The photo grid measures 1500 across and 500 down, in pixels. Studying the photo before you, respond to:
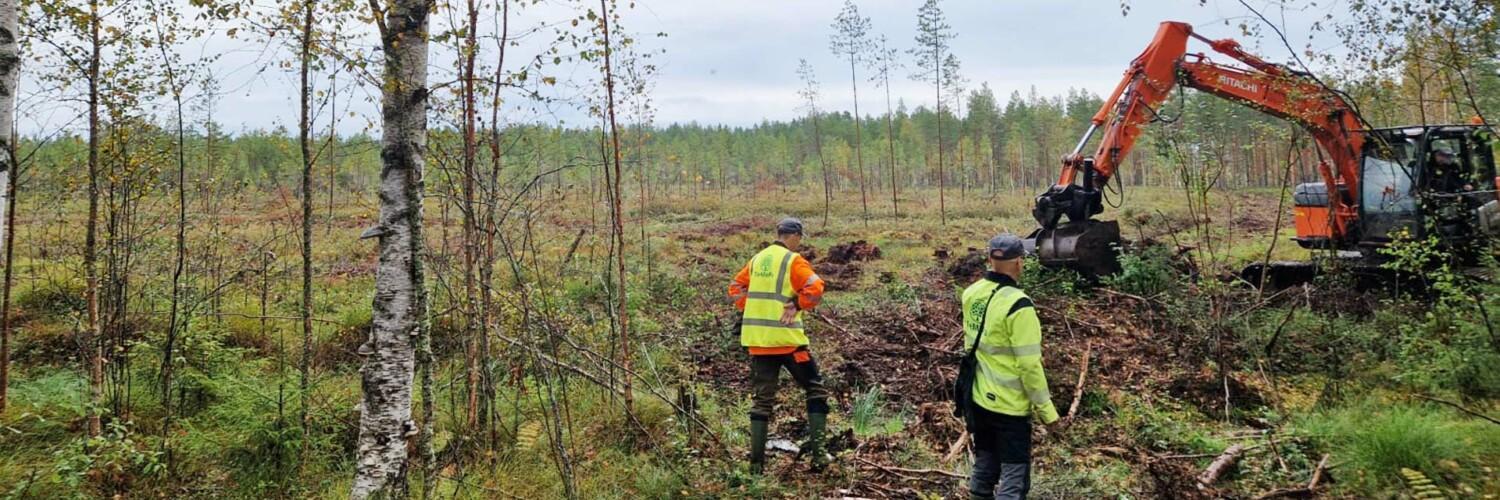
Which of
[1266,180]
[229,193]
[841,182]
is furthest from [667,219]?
[1266,180]

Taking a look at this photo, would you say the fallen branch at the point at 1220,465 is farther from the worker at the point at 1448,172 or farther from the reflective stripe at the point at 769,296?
the worker at the point at 1448,172

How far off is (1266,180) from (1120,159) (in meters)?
69.8

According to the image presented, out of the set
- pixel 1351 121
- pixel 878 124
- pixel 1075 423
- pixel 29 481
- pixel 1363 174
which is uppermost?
pixel 878 124

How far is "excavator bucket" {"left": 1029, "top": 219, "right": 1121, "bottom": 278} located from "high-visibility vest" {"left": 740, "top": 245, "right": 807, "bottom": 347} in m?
5.86

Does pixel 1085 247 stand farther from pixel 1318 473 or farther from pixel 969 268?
pixel 1318 473

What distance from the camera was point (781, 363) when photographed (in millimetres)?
5422

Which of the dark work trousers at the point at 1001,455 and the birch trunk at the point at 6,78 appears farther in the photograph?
the dark work trousers at the point at 1001,455

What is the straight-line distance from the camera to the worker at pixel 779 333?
5.25 metres

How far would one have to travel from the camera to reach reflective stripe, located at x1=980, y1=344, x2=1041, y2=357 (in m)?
3.80

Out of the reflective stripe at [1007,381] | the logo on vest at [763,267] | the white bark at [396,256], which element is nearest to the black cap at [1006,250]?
the reflective stripe at [1007,381]

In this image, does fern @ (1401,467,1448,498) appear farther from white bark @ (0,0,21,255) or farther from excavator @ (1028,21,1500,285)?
white bark @ (0,0,21,255)

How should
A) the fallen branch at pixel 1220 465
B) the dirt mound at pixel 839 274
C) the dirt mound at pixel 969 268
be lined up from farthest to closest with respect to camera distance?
the dirt mound at pixel 839 274, the dirt mound at pixel 969 268, the fallen branch at pixel 1220 465

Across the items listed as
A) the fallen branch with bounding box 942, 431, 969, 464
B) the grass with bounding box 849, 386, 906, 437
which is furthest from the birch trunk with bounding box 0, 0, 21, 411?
the fallen branch with bounding box 942, 431, 969, 464

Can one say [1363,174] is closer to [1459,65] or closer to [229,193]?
[1459,65]
